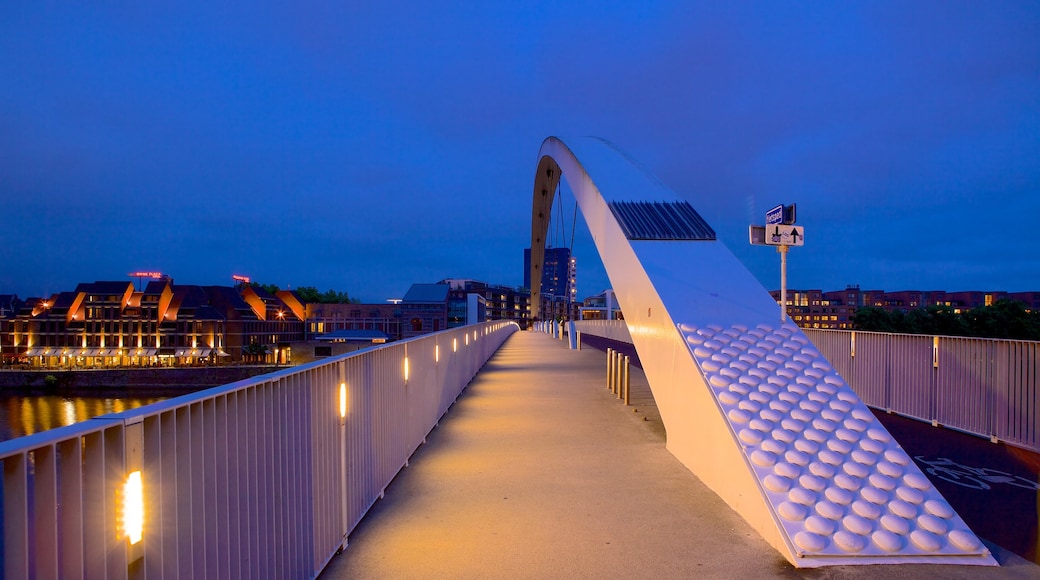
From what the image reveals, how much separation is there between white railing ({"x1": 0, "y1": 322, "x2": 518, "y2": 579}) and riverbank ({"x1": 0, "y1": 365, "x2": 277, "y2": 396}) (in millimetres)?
79364

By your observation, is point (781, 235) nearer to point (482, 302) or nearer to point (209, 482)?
point (209, 482)

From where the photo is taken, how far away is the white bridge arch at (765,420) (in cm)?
442

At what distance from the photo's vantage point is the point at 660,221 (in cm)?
1156

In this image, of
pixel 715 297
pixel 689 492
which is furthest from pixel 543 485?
pixel 715 297

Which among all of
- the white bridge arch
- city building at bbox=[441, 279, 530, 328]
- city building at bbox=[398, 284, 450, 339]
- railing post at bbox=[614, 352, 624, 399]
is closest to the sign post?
the white bridge arch

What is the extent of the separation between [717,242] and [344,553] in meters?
8.75

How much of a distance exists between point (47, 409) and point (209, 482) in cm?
7907

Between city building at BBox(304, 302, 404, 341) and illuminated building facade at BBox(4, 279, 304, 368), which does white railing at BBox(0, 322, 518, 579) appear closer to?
illuminated building facade at BBox(4, 279, 304, 368)

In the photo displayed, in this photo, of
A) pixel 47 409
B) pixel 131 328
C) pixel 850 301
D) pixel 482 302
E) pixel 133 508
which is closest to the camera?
pixel 133 508

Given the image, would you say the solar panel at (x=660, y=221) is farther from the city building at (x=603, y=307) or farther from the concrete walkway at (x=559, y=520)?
the city building at (x=603, y=307)

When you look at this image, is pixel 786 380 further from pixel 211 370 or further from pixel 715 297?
pixel 211 370

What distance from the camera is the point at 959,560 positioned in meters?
4.21

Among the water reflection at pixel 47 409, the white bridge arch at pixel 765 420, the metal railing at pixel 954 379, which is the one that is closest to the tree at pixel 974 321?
the metal railing at pixel 954 379

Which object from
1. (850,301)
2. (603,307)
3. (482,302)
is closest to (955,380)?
(603,307)
